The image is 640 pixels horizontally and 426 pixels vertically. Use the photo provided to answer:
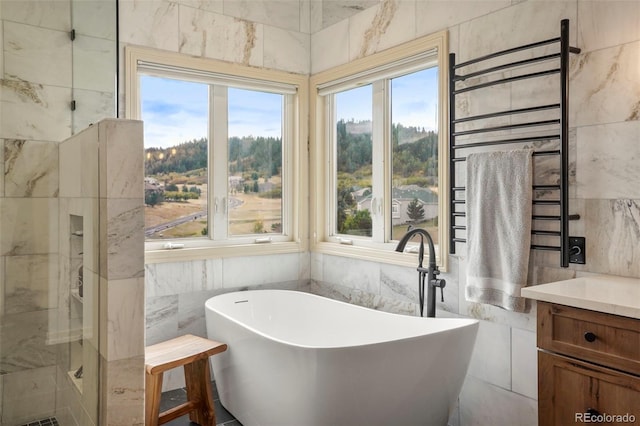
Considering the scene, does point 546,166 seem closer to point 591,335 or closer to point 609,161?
point 609,161

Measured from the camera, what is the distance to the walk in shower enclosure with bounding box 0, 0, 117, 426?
1.94 m

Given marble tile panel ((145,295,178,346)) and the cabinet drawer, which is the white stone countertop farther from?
marble tile panel ((145,295,178,346))

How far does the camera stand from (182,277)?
3.30 meters

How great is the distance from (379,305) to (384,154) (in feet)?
3.22

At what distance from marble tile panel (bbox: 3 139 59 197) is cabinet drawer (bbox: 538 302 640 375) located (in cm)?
196

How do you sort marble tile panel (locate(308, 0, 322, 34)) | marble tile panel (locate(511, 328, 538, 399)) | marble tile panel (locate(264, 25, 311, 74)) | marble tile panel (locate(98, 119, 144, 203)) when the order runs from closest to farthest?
marble tile panel (locate(98, 119, 144, 203)) → marble tile panel (locate(511, 328, 538, 399)) → marble tile panel (locate(264, 25, 311, 74)) → marble tile panel (locate(308, 0, 322, 34))

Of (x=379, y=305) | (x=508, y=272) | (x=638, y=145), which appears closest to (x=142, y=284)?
(x=508, y=272)

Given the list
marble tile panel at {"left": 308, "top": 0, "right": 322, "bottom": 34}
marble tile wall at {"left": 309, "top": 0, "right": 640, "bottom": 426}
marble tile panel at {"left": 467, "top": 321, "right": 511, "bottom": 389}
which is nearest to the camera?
marble tile wall at {"left": 309, "top": 0, "right": 640, "bottom": 426}

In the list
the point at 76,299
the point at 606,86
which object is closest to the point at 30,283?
the point at 76,299

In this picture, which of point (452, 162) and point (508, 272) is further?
point (452, 162)

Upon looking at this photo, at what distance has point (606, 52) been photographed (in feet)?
6.81

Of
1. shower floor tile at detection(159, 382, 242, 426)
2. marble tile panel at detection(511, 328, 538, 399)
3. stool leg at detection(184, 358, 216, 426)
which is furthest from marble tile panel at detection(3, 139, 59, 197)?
marble tile panel at detection(511, 328, 538, 399)

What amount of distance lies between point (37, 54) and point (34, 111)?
8.8 inches

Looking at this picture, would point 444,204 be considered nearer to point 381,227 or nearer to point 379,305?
point 381,227
